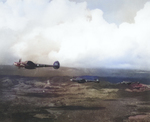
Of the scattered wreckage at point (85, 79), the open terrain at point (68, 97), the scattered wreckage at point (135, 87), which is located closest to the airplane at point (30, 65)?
the open terrain at point (68, 97)

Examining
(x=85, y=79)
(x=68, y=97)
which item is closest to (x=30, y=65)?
(x=68, y=97)

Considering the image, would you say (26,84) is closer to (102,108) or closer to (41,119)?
(41,119)

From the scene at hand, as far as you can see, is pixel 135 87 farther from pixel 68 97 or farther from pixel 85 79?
pixel 68 97

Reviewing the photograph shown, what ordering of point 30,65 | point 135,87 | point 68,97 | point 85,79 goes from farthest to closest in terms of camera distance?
point 135,87 < point 85,79 < point 68,97 < point 30,65

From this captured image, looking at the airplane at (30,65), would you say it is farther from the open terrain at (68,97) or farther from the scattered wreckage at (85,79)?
the scattered wreckage at (85,79)

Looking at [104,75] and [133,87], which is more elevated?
[104,75]

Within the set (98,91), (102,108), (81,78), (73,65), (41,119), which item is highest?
(73,65)

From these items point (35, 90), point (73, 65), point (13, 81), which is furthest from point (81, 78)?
point (13, 81)

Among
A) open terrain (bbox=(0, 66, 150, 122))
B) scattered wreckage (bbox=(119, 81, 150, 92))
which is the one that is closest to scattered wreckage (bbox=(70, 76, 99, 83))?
open terrain (bbox=(0, 66, 150, 122))
